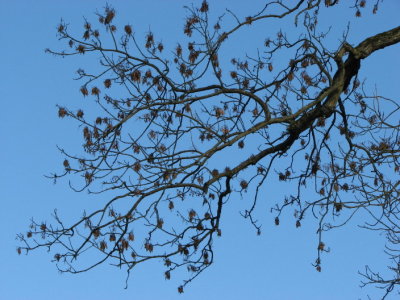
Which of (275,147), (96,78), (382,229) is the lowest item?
(382,229)

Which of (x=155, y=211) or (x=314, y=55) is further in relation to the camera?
(x=314, y=55)

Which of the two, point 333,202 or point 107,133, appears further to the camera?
point 333,202

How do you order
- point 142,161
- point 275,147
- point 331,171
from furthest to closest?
1. point 331,171
2. point 275,147
3. point 142,161

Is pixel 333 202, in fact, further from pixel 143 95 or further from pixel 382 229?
pixel 143 95

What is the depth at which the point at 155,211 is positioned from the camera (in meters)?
8.41

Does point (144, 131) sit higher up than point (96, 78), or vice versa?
point (96, 78)

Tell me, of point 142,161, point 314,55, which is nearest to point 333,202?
point 314,55

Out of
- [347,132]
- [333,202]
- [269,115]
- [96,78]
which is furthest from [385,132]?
[96,78]

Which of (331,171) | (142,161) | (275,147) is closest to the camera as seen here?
(142,161)

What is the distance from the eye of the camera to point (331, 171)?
31.0 ft

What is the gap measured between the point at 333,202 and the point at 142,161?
258 centimetres

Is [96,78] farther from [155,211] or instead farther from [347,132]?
[347,132]

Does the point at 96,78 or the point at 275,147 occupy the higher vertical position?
the point at 96,78

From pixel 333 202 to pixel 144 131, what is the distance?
2.62 meters
